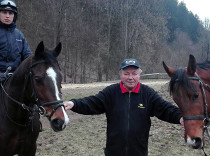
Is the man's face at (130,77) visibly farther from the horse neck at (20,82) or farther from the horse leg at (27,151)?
the horse leg at (27,151)

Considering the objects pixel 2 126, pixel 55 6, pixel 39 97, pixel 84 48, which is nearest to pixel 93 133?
pixel 2 126

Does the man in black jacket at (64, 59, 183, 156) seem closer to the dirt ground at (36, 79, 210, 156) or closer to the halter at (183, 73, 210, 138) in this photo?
the halter at (183, 73, 210, 138)

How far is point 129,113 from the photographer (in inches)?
119

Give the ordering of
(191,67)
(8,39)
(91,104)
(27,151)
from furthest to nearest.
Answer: (8,39) → (27,151) → (91,104) → (191,67)

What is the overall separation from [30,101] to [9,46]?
117 cm

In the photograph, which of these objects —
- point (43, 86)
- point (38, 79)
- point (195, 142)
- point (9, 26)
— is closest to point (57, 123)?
point (43, 86)

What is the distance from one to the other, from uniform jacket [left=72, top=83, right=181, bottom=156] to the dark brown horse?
0.48 m

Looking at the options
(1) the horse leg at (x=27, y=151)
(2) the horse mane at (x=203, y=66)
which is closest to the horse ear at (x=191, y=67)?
(2) the horse mane at (x=203, y=66)

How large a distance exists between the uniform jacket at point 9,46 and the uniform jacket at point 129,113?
1560 mm

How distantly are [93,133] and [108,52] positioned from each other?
2799 centimetres

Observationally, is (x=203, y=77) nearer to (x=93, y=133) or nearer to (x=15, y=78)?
(x=15, y=78)

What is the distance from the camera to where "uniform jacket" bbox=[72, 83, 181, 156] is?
3.01m

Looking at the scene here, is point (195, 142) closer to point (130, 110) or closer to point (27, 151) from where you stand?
point (130, 110)

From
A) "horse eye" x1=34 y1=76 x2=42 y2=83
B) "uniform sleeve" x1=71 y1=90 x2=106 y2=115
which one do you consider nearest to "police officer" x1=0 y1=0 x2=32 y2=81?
"horse eye" x1=34 y1=76 x2=42 y2=83
